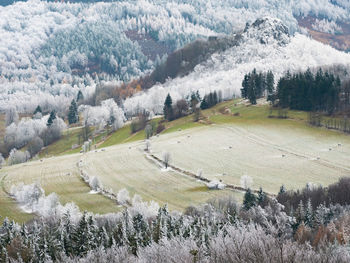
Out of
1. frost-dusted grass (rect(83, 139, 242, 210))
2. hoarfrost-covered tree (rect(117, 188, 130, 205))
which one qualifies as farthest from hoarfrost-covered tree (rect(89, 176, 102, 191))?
hoarfrost-covered tree (rect(117, 188, 130, 205))

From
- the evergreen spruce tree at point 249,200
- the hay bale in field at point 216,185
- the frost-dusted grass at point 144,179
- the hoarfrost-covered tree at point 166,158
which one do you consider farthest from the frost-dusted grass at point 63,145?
the evergreen spruce tree at point 249,200

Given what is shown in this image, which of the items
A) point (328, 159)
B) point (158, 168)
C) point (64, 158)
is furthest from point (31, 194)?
point (328, 159)

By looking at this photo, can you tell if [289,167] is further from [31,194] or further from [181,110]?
[181,110]

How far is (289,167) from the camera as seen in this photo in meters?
90.8

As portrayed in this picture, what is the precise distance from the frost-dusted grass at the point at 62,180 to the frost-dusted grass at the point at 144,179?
5.13 m

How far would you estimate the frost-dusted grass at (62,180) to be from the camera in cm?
8038

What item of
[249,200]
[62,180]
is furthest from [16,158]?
[249,200]

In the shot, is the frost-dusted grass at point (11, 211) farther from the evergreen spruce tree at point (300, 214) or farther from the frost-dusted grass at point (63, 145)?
the frost-dusted grass at point (63, 145)

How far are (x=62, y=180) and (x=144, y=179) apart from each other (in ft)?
75.1

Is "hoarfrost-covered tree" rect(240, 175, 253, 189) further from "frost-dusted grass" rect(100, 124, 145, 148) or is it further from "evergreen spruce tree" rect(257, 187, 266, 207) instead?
"frost-dusted grass" rect(100, 124, 145, 148)

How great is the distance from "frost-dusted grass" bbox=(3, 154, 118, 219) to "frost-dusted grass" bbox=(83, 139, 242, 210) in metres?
5.13

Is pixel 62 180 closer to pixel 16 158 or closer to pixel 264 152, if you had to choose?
pixel 264 152

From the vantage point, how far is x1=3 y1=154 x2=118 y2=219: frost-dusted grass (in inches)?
3164

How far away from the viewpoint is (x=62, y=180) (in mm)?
97250
